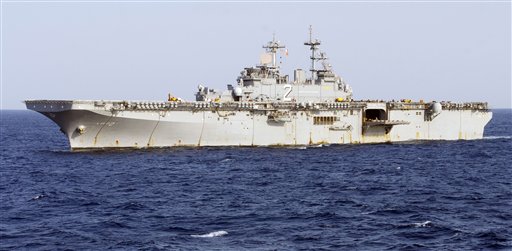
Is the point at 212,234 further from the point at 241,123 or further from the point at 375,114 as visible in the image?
the point at 375,114

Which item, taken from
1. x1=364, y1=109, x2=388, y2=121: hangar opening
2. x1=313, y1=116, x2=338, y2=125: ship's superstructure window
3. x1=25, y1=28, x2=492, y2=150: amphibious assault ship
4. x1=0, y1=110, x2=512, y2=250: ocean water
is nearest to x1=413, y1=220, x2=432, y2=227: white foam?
x1=0, y1=110, x2=512, y2=250: ocean water

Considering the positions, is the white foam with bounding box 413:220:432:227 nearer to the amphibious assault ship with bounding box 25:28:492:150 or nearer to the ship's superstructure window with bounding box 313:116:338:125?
the amphibious assault ship with bounding box 25:28:492:150

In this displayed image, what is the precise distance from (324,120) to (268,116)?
4.92m

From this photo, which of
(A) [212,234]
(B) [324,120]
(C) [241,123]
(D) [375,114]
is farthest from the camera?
(D) [375,114]

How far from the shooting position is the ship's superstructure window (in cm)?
5019

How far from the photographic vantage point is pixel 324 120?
50.5m

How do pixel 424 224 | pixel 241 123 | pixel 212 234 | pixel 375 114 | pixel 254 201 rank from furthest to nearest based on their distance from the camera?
pixel 375 114 < pixel 241 123 < pixel 254 201 < pixel 424 224 < pixel 212 234

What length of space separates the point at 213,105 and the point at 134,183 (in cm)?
1451

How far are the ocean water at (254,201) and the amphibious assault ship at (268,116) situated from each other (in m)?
1.59

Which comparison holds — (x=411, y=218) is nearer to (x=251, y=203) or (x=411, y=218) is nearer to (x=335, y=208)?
(x=335, y=208)

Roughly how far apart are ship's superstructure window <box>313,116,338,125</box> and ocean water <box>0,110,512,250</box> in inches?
174

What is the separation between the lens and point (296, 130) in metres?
49.5

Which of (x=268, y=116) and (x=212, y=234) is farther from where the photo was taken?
(x=268, y=116)

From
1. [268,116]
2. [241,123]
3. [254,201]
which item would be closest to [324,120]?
[268,116]
